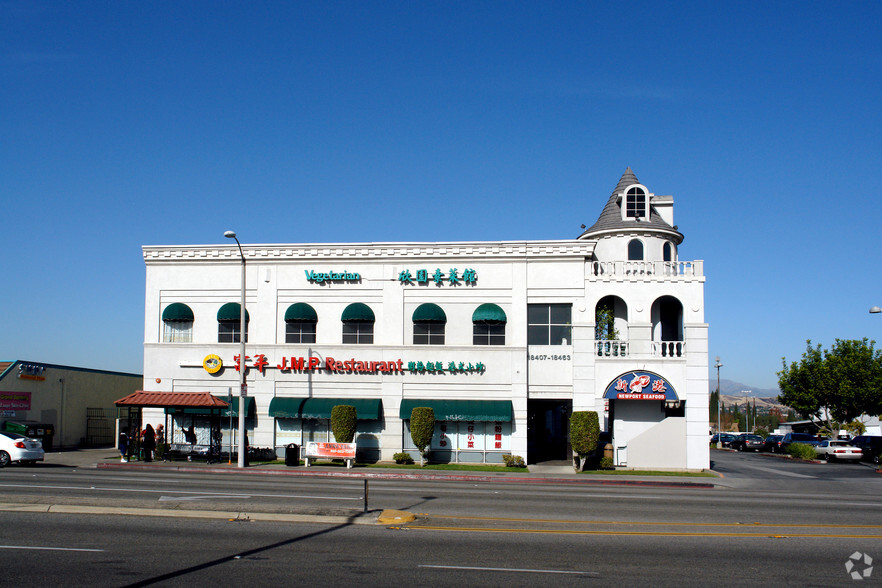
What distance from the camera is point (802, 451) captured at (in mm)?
49281

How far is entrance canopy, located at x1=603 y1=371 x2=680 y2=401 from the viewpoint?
116 ft

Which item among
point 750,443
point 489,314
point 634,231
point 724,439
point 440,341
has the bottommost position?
point 724,439

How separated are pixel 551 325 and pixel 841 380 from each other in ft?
115

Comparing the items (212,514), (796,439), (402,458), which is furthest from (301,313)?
(796,439)

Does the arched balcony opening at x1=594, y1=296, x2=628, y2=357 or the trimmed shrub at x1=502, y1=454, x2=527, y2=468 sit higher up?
the arched balcony opening at x1=594, y1=296, x2=628, y2=357

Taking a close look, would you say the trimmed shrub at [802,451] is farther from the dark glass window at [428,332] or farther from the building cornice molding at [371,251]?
A: the dark glass window at [428,332]

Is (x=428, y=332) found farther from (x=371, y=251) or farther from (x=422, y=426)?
(x=371, y=251)

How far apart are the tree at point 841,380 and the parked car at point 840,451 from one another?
35.2 ft

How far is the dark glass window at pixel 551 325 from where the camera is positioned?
3634cm

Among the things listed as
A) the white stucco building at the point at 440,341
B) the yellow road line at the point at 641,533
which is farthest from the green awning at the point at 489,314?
the yellow road line at the point at 641,533

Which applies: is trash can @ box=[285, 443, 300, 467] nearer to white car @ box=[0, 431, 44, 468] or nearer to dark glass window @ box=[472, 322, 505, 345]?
dark glass window @ box=[472, 322, 505, 345]

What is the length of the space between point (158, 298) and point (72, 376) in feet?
37.5

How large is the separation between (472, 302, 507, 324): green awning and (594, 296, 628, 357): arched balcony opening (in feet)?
15.5

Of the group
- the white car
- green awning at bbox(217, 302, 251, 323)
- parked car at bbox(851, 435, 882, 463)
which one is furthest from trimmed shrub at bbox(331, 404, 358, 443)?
parked car at bbox(851, 435, 882, 463)
